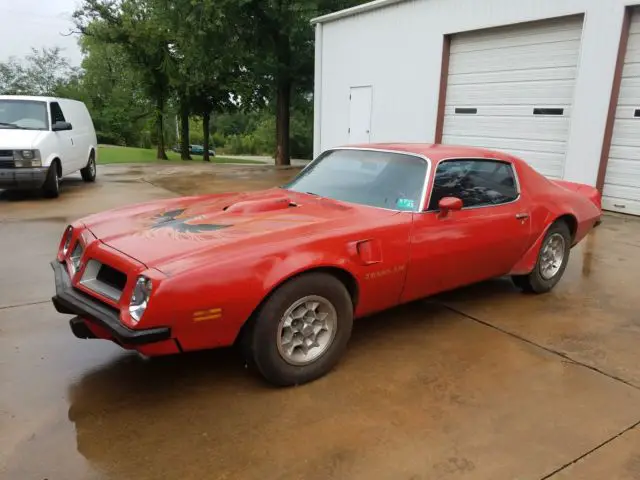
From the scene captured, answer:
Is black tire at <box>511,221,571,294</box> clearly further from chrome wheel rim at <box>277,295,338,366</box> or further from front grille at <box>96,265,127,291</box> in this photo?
front grille at <box>96,265,127,291</box>

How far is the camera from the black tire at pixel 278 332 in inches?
111

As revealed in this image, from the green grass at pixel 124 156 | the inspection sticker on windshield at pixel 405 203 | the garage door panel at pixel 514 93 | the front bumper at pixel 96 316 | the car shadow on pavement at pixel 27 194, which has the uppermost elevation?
the garage door panel at pixel 514 93

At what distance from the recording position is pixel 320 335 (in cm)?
315

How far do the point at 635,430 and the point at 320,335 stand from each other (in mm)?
1747

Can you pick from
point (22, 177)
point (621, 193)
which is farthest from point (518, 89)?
point (22, 177)

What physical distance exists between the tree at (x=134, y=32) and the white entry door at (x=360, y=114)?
12.6 metres

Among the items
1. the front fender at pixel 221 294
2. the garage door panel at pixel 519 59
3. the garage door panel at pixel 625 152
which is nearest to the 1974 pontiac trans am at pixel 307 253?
the front fender at pixel 221 294

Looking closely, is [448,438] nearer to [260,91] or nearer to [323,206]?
[323,206]

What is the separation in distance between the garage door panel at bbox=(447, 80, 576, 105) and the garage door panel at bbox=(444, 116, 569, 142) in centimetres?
30

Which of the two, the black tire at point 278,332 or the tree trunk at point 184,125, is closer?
the black tire at point 278,332

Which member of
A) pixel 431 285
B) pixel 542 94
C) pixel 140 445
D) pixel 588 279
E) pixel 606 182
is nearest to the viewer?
pixel 140 445

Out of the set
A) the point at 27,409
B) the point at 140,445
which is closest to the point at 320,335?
the point at 140,445

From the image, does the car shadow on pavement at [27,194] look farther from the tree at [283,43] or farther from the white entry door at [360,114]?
the tree at [283,43]

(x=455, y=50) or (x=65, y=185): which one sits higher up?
(x=455, y=50)
